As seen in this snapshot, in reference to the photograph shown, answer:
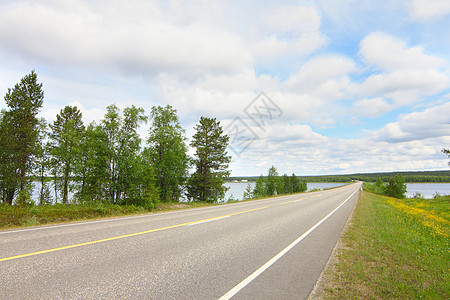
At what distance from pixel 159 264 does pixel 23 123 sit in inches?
1096

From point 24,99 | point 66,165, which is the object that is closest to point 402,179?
point 66,165

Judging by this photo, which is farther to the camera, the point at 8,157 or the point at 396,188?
the point at 396,188

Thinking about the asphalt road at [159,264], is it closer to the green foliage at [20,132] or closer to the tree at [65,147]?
the green foliage at [20,132]

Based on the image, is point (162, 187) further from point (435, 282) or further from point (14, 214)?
point (435, 282)

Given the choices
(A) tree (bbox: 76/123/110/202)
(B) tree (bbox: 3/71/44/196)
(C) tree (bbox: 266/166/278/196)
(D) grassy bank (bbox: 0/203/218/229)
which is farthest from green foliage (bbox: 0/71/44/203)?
(C) tree (bbox: 266/166/278/196)

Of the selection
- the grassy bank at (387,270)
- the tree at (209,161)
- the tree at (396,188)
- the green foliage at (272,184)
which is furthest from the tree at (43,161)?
the tree at (396,188)

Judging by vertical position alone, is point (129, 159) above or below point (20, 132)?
below

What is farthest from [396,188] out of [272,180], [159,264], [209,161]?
[159,264]

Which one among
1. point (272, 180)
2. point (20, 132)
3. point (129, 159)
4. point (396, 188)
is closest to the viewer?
point (129, 159)

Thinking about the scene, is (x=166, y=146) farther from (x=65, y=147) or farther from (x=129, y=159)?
(x=65, y=147)

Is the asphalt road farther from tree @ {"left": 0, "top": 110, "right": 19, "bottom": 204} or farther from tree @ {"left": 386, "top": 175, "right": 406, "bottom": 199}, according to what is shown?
tree @ {"left": 386, "top": 175, "right": 406, "bottom": 199}

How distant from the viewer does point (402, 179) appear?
209 ft

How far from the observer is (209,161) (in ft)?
103

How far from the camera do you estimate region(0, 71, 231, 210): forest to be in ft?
64.8
